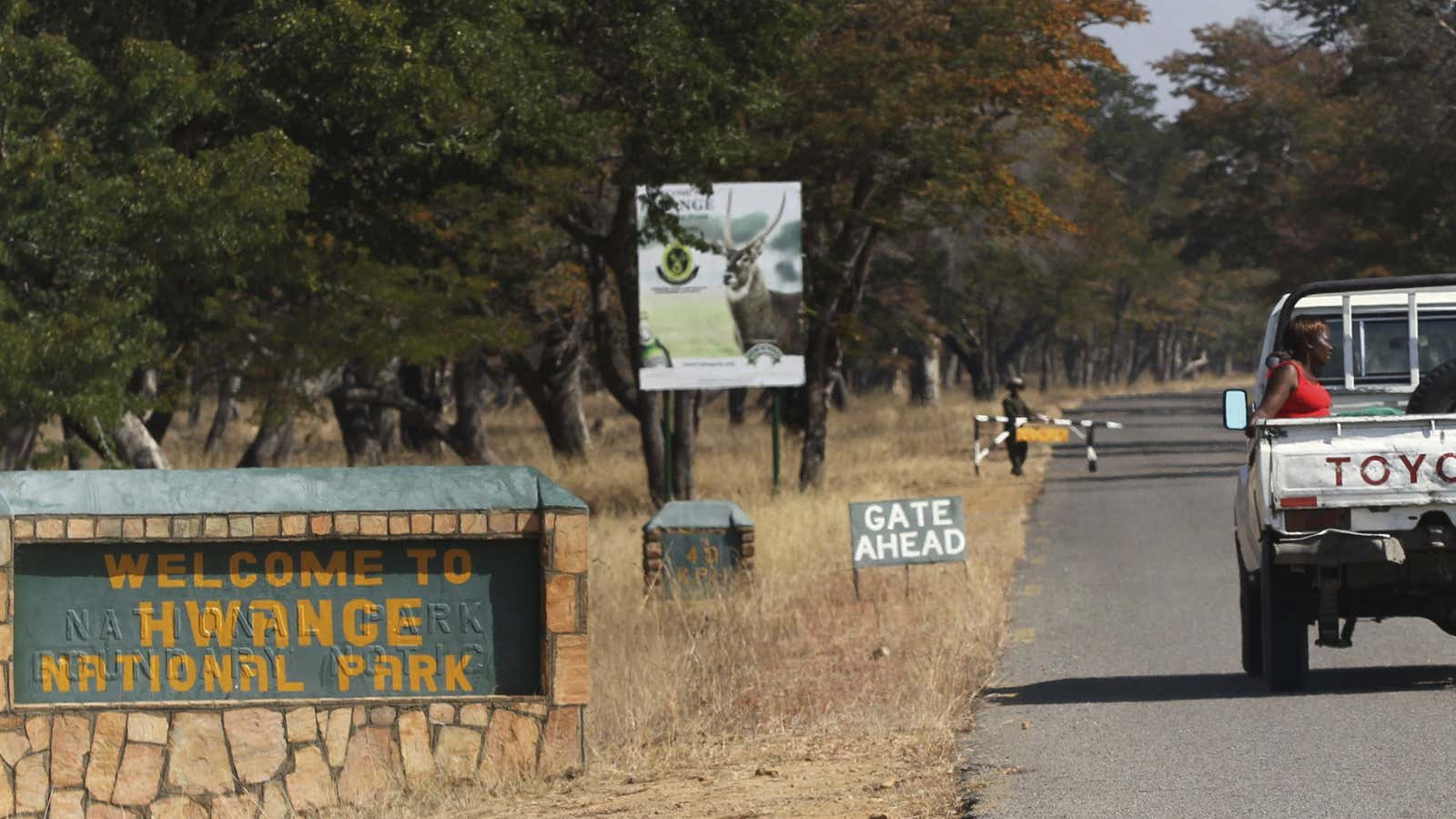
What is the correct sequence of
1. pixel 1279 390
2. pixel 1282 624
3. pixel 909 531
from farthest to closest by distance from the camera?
1. pixel 909 531
2. pixel 1282 624
3. pixel 1279 390

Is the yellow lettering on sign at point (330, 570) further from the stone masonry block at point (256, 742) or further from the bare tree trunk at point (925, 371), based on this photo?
the bare tree trunk at point (925, 371)

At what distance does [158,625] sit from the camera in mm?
10656

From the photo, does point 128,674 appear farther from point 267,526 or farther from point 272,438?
point 272,438

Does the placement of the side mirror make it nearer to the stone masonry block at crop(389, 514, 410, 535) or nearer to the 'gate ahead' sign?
the stone masonry block at crop(389, 514, 410, 535)

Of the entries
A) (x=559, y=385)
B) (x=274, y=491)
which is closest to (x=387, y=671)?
(x=274, y=491)

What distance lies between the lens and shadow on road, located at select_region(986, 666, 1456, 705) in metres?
11.8

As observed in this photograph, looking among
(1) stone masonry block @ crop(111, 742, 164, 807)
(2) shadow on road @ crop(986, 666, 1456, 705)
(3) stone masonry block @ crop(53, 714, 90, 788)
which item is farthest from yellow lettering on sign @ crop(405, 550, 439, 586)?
(2) shadow on road @ crop(986, 666, 1456, 705)

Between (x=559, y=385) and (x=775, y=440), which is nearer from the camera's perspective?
(x=775, y=440)

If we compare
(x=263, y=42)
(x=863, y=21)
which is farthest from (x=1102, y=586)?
(x=863, y=21)

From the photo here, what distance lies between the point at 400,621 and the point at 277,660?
24.7 inches

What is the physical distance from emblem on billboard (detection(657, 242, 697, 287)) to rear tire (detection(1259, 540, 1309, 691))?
54.4 ft

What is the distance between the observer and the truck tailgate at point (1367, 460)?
1056 centimetres

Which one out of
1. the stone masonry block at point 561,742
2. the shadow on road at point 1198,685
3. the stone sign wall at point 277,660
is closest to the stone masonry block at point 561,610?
the stone sign wall at point 277,660

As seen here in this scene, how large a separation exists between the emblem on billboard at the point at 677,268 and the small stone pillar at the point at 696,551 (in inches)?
395
